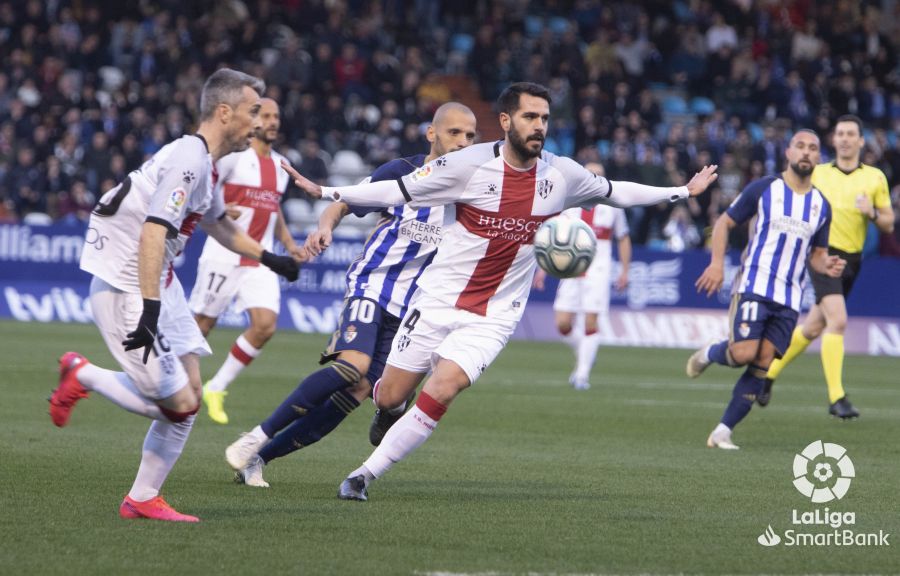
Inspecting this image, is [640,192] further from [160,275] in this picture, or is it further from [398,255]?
[160,275]

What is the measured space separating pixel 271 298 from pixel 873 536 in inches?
285

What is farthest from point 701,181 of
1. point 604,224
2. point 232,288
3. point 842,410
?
point 604,224

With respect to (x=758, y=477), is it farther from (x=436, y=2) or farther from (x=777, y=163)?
(x=436, y=2)

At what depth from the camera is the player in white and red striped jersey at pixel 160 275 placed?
24.1 feet

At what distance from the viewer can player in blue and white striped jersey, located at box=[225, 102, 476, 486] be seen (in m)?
9.02

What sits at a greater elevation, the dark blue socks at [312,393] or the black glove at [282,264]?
the black glove at [282,264]

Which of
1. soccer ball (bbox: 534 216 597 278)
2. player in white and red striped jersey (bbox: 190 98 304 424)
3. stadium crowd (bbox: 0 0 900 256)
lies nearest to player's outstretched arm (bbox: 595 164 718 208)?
soccer ball (bbox: 534 216 597 278)

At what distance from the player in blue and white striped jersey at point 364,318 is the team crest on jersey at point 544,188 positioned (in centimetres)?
60

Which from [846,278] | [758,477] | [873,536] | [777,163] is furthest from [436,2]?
[873,536]

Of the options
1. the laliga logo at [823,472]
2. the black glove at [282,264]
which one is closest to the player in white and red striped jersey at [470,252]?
the black glove at [282,264]

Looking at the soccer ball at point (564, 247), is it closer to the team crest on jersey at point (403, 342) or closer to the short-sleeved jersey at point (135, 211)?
the team crest on jersey at point (403, 342)

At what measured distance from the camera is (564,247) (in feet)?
26.5

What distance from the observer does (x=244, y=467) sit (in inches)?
354

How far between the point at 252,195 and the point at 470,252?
5.37 meters
